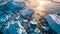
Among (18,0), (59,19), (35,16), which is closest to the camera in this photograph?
(59,19)

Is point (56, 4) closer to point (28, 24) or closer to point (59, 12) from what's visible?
point (59, 12)

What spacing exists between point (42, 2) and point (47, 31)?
655mm

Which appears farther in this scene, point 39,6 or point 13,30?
point 39,6

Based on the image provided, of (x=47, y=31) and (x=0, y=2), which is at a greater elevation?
(x=0, y=2)

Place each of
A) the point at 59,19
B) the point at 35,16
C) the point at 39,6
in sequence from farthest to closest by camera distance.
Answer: the point at 39,6 < the point at 35,16 < the point at 59,19

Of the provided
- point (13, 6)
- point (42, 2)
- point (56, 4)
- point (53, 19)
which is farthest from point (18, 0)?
point (53, 19)

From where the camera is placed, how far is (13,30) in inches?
48.5

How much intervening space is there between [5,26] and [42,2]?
795 mm

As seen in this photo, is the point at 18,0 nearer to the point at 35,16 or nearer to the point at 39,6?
the point at 39,6

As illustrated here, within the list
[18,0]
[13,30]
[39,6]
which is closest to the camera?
[13,30]

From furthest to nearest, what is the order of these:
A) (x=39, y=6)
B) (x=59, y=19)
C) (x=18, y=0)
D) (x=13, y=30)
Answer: (x=18, y=0) < (x=39, y=6) < (x=59, y=19) < (x=13, y=30)

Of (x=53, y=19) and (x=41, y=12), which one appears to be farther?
(x=41, y=12)

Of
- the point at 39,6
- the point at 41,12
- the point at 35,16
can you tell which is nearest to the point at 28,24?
the point at 35,16

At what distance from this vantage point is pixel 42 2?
73.6 inches
